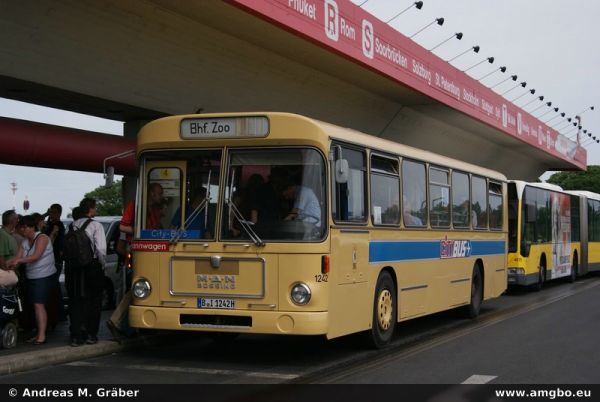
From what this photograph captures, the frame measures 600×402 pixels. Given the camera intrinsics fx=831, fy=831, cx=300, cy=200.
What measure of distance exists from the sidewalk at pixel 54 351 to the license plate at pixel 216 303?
179 centimetres

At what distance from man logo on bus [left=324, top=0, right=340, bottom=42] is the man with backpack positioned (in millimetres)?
9967

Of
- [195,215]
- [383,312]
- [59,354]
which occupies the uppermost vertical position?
[195,215]

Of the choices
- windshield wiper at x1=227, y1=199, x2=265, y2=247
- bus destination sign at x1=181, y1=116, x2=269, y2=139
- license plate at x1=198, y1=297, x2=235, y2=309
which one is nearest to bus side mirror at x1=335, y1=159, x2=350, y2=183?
bus destination sign at x1=181, y1=116, x2=269, y2=139

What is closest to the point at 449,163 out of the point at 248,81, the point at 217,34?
the point at 217,34

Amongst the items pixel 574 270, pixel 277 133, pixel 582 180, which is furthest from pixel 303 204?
pixel 582 180

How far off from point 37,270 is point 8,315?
0.81 metres

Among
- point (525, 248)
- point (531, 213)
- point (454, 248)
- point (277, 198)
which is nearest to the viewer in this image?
point (277, 198)

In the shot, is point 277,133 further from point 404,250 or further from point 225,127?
point 404,250

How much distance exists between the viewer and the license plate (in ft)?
30.5

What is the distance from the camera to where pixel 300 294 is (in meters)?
9.10

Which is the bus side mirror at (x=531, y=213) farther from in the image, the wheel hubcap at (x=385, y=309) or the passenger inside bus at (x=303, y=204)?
the passenger inside bus at (x=303, y=204)

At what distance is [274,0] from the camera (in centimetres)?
1684

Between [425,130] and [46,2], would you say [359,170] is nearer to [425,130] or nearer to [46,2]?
[46,2]

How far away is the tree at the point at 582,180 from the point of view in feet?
329
